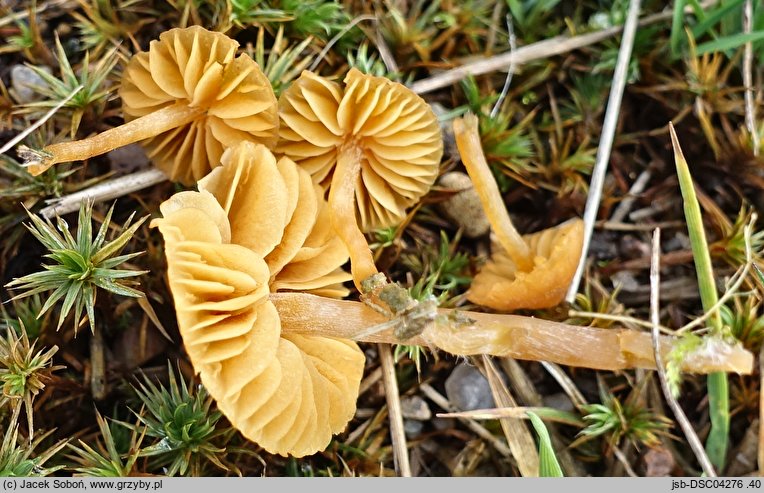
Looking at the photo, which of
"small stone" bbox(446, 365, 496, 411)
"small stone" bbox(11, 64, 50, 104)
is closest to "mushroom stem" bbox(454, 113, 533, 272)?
"small stone" bbox(446, 365, 496, 411)

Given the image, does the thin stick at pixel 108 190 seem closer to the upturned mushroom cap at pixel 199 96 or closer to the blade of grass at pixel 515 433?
the upturned mushroom cap at pixel 199 96

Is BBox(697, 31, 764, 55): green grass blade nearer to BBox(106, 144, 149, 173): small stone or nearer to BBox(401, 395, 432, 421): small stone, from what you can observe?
BBox(401, 395, 432, 421): small stone

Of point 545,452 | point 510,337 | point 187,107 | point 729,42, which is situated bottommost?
point 545,452

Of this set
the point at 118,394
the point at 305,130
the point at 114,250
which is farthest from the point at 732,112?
the point at 118,394

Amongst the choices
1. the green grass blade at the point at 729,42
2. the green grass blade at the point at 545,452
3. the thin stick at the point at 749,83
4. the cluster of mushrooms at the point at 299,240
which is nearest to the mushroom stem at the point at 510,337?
the cluster of mushrooms at the point at 299,240

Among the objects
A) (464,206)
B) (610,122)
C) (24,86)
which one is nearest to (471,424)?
(464,206)

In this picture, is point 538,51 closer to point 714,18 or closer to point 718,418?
point 714,18
